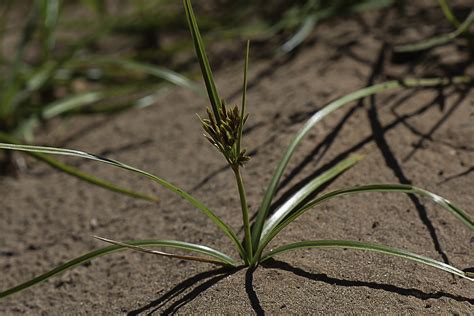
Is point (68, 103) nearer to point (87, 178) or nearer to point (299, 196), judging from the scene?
point (87, 178)

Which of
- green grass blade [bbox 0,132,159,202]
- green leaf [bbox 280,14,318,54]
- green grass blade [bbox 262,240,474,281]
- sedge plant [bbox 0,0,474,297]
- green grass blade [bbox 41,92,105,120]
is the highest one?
green leaf [bbox 280,14,318,54]

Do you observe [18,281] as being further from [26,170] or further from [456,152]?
[456,152]

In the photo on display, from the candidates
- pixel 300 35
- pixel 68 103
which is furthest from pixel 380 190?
pixel 68 103

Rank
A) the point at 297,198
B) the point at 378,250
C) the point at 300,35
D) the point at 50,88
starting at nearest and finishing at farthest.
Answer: the point at 378,250 < the point at 297,198 < the point at 300,35 < the point at 50,88

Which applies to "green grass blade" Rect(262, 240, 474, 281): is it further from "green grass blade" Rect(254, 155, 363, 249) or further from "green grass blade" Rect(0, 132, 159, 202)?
"green grass blade" Rect(0, 132, 159, 202)

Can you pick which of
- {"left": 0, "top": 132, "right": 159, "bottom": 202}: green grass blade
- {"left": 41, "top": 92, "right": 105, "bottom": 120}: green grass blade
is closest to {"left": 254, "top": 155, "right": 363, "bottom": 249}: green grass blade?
{"left": 0, "top": 132, "right": 159, "bottom": 202}: green grass blade

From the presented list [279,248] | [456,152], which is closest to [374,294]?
[279,248]

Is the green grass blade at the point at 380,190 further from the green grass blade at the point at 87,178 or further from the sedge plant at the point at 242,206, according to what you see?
the green grass blade at the point at 87,178

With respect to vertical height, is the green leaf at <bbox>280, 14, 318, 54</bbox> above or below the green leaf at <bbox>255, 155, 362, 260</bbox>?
above
